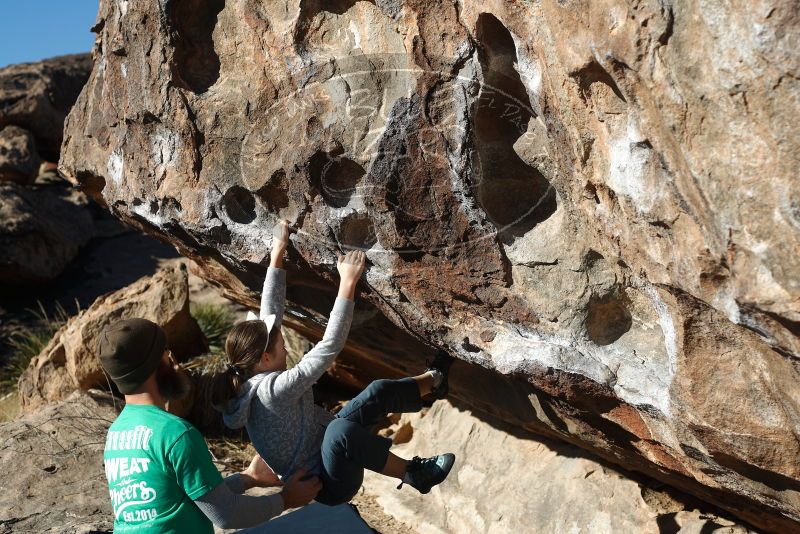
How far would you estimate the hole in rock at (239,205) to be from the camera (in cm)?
381

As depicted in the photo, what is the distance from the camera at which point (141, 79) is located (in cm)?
402

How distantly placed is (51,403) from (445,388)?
334 centimetres

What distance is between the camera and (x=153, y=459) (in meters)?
2.61

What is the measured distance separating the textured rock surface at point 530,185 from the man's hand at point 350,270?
7cm

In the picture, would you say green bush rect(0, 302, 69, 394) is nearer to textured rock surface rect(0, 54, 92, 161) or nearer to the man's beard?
textured rock surface rect(0, 54, 92, 161)

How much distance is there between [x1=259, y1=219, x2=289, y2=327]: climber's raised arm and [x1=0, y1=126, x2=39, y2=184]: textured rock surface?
7930 mm

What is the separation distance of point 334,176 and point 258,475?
120 cm

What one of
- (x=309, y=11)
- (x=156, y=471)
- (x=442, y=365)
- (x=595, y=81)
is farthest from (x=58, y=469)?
(x=595, y=81)

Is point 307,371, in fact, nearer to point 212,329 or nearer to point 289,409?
point 289,409

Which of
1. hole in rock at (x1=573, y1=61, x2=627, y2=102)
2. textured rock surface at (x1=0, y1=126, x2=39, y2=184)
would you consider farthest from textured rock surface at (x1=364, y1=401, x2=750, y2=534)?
textured rock surface at (x1=0, y1=126, x2=39, y2=184)

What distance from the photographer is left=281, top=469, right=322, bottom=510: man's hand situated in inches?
125

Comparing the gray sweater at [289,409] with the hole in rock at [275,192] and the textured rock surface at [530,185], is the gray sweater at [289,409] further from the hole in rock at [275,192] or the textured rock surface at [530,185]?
the hole in rock at [275,192]


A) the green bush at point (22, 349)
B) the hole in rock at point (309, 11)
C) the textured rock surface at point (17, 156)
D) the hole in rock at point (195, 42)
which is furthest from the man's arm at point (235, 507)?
the textured rock surface at point (17, 156)

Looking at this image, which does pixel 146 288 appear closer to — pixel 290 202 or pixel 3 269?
pixel 290 202
